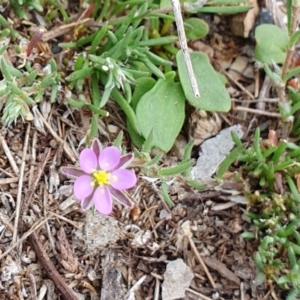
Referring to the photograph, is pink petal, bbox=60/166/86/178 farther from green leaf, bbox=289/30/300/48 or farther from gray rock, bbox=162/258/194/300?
green leaf, bbox=289/30/300/48

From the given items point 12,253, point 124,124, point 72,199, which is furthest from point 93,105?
point 12,253

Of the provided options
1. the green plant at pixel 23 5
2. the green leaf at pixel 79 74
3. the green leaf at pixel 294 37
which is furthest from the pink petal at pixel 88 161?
the green leaf at pixel 294 37

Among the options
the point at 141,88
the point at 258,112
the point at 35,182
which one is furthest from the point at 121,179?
the point at 258,112

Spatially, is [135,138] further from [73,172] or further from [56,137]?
[73,172]

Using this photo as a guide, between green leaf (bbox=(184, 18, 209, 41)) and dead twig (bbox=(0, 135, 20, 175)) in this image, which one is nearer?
dead twig (bbox=(0, 135, 20, 175))

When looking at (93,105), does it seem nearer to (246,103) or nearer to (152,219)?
(152,219)

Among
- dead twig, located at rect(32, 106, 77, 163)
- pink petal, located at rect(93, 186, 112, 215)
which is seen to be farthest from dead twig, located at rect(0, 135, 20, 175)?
pink petal, located at rect(93, 186, 112, 215)

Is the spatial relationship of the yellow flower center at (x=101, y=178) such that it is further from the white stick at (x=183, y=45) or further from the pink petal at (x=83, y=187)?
the white stick at (x=183, y=45)
